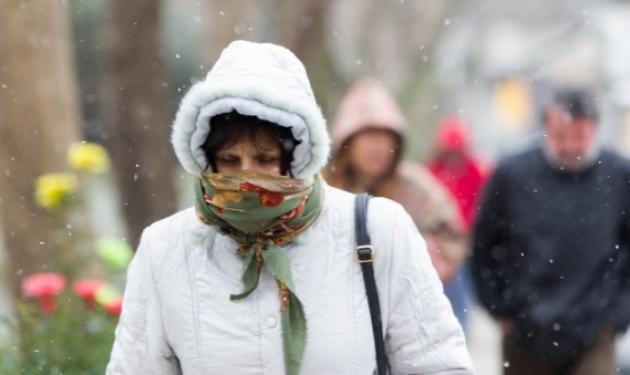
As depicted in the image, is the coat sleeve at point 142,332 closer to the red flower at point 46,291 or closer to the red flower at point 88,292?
the red flower at point 88,292

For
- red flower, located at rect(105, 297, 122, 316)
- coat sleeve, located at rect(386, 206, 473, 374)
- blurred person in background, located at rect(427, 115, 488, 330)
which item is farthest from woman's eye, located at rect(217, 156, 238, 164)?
blurred person in background, located at rect(427, 115, 488, 330)

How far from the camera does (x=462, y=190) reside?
424 inches

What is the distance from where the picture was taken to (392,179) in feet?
25.6

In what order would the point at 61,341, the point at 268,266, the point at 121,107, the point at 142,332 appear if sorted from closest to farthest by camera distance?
the point at 268,266 → the point at 142,332 → the point at 61,341 → the point at 121,107

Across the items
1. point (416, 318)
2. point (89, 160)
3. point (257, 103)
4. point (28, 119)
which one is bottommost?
point (416, 318)

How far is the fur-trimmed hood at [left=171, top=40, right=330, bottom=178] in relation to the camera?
4.02 meters

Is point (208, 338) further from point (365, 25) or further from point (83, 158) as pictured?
point (365, 25)

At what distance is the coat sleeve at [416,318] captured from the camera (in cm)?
407

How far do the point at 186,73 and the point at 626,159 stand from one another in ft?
80.4

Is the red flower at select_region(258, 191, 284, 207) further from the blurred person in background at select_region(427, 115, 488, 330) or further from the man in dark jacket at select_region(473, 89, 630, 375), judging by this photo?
the blurred person in background at select_region(427, 115, 488, 330)

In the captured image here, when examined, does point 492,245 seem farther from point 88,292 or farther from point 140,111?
point 140,111

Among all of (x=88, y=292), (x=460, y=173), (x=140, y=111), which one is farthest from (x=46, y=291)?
(x=140, y=111)

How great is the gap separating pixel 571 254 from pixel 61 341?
2.16 metres

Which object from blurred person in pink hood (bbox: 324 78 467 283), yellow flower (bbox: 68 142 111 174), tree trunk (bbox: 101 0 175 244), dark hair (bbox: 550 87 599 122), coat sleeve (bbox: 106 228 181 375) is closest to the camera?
coat sleeve (bbox: 106 228 181 375)
